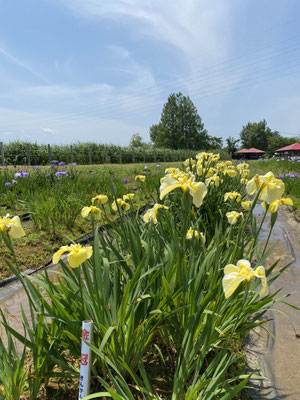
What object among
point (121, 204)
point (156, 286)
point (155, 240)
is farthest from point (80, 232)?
point (156, 286)

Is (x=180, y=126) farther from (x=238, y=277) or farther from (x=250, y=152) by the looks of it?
(x=238, y=277)

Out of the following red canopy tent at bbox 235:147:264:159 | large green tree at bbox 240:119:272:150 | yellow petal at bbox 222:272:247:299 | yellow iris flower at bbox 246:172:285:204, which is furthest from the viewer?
large green tree at bbox 240:119:272:150

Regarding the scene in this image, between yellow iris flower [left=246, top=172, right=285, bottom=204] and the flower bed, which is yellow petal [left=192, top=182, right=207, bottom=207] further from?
yellow iris flower [left=246, top=172, right=285, bottom=204]

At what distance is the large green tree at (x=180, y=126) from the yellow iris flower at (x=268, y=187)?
5045 cm

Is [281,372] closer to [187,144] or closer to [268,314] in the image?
[268,314]

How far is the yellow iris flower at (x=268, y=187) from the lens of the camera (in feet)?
3.94

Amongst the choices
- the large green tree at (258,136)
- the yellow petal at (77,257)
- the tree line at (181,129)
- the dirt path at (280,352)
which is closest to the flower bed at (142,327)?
the yellow petal at (77,257)

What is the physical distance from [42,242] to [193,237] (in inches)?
92.3

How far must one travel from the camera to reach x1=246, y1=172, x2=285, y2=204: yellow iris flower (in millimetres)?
1201

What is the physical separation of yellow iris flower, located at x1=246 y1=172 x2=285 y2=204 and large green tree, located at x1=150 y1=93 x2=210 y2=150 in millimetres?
50451

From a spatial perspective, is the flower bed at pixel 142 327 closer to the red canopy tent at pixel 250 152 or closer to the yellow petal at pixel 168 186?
the yellow petal at pixel 168 186

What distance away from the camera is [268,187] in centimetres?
121

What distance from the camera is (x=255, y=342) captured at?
166cm

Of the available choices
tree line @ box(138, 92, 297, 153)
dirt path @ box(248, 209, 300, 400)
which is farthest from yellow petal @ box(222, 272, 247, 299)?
tree line @ box(138, 92, 297, 153)
